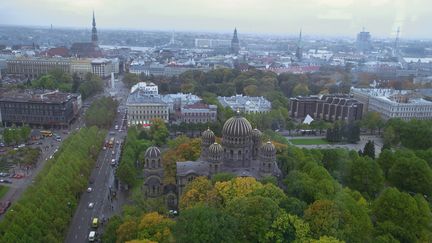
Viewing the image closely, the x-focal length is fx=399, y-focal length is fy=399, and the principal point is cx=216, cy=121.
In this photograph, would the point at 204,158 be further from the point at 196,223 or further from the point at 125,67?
the point at 125,67

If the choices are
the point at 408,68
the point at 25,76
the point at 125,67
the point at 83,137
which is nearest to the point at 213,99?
the point at 83,137

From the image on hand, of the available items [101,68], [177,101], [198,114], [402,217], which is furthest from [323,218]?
[101,68]

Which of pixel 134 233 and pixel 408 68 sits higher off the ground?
pixel 408 68

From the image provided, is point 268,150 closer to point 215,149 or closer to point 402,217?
point 215,149

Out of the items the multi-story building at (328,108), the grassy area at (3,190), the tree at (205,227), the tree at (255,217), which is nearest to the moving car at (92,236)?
the tree at (205,227)

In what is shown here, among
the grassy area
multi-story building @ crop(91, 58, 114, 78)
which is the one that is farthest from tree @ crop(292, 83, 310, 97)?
the grassy area

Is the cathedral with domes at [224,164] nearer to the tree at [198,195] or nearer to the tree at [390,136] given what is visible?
the tree at [198,195]

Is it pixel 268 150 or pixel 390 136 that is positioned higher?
pixel 268 150
